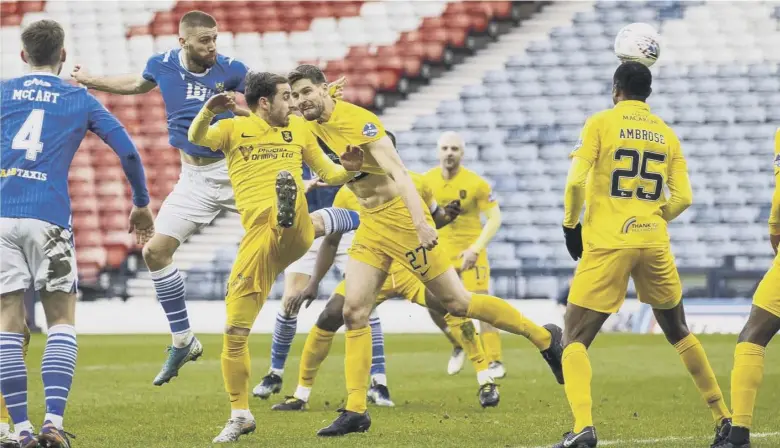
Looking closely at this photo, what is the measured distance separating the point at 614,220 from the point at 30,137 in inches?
124

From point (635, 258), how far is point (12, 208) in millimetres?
3308

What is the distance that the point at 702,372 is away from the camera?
261 inches

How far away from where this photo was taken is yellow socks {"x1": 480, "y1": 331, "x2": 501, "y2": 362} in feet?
37.0

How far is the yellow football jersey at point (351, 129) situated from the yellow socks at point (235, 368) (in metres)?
1.28

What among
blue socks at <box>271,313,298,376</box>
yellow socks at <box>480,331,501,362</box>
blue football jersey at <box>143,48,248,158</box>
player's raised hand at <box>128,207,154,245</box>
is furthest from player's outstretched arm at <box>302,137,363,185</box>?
yellow socks at <box>480,331,501,362</box>

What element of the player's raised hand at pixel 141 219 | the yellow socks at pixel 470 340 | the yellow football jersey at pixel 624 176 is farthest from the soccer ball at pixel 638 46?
the yellow socks at pixel 470 340

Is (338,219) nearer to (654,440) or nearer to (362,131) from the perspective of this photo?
(362,131)

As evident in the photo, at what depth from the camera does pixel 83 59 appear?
24.7 m

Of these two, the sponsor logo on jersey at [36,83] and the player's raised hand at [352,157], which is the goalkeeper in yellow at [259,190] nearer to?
the player's raised hand at [352,157]

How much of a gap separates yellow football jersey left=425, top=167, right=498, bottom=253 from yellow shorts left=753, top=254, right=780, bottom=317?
5.41 metres

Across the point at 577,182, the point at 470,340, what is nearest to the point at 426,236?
the point at 577,182

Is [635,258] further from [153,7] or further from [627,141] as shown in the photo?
[153,7]

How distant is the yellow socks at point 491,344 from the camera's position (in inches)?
444

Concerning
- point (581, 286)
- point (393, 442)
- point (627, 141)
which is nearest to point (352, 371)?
point (393, 442)
